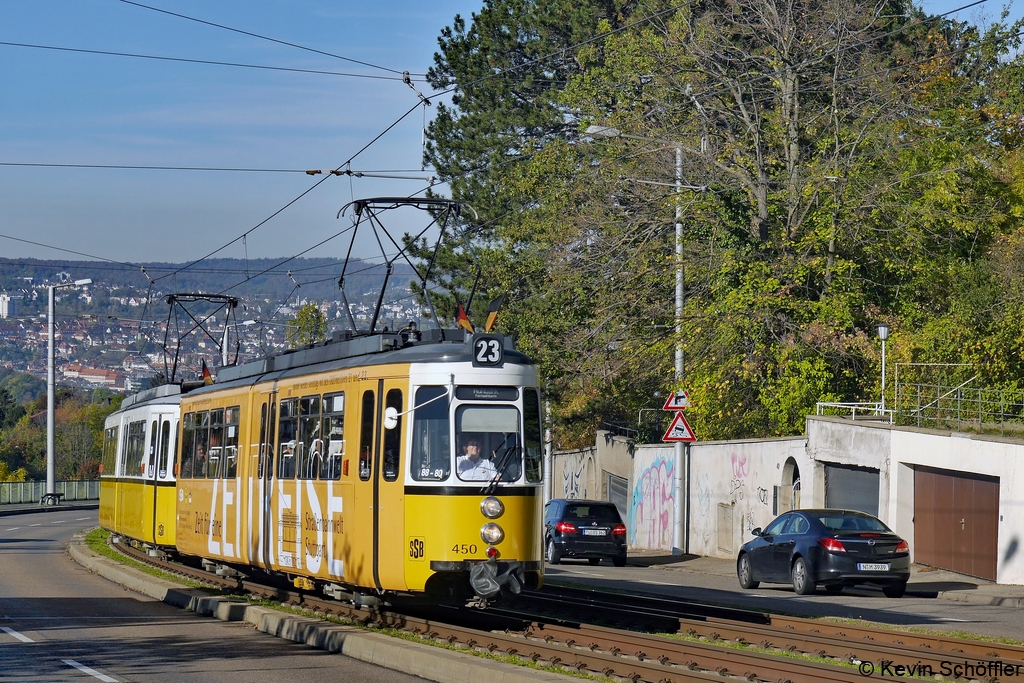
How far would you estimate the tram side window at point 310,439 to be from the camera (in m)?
16.0

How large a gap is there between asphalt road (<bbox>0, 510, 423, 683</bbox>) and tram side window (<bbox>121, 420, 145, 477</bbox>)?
4.51 meters

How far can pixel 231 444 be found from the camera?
64.9 ft

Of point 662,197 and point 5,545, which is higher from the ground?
point 662,197

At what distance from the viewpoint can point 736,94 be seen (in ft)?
111

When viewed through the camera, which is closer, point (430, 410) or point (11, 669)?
point (11, 669)

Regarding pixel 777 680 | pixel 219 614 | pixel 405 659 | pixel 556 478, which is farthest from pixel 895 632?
pixel 556 478

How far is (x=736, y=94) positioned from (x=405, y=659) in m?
24.5

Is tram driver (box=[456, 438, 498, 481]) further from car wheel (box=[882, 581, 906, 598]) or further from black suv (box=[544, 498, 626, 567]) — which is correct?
black suv (box=[544, 498, 626, 567])

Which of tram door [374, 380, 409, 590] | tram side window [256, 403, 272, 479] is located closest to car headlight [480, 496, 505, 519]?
tram door [374, 380, 409, 590]

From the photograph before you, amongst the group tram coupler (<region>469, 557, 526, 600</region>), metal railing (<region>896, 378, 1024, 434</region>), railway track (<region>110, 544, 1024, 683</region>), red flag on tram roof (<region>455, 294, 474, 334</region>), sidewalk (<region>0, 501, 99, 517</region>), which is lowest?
sidewalk (<region>0, 501, 99, 517</region>)

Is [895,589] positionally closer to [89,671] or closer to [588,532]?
[588,532]

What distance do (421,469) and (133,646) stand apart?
11.5 feet

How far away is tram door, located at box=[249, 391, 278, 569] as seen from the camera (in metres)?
17.7

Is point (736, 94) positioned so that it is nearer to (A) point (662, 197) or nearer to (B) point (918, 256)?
(A) point (662, 197)
